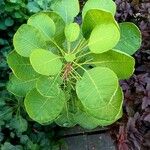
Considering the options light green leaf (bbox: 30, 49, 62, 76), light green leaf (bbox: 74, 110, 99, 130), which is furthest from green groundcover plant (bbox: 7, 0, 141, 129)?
light green leaf (bbox: 74, 110, 99, 130)

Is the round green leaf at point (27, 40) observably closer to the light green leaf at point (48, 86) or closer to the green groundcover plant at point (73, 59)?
the green groundcover plant at point (73, 59)

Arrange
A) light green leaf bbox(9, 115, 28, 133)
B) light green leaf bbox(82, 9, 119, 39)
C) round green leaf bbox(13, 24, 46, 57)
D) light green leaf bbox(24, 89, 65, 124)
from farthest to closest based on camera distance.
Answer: light green leaf bbox(9, 115, 28, 133)
light green leaf bbox(24, 89, 65, 124)
round green leaf bbox(13, 24, 46, 57)
light green leaf bbox(82, 9, 119, 39)

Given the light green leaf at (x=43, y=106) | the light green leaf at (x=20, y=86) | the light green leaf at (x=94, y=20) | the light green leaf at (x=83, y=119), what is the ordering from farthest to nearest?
1. the light green leaf at (x=83, y=119)
2. the light green leaf at (x=20, y=86)
3. the light green leaf at (x=43, y=106)
4. the light green leaf at (x=94, y=20)

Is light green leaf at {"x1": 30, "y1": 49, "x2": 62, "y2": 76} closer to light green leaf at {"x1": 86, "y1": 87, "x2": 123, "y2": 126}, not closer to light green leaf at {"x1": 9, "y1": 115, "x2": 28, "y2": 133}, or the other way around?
light green leaf at {"x1": 86, "y1": 87, "x2": 123, "y2": 126}

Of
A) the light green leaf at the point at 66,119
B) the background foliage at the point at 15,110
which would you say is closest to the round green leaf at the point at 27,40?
the light green leaf at the point at 66,119

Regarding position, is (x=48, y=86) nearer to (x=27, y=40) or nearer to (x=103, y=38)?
(x=27, y=40)

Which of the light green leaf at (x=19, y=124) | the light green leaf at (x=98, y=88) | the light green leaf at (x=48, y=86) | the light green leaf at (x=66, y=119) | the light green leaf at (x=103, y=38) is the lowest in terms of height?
the light green leaf at (x=19, y=124)
